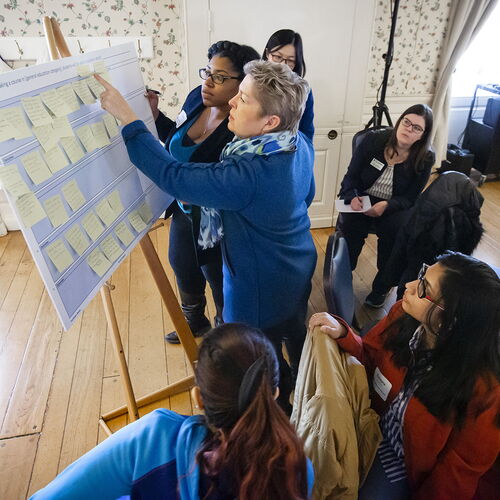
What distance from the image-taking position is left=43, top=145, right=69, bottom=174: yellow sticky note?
1.11 meters

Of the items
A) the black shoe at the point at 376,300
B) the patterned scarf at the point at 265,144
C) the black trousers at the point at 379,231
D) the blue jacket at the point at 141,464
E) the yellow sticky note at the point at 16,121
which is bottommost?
the black shoe at the point at 376,300

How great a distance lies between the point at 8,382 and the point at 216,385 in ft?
5.67

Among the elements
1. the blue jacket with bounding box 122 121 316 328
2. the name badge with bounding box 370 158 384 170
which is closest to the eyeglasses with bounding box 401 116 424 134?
the name badge with bounding box 370 158 384 170

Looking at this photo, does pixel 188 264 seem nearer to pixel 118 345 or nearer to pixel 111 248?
pixel 118 345

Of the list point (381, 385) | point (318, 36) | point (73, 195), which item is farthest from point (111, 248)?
→ point (318, 36)

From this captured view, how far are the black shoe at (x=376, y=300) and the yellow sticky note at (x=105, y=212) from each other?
1765 mm

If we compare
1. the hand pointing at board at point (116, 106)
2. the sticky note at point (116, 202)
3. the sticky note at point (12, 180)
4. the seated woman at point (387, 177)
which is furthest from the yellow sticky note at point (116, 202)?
the seated woman at point (387, 177)

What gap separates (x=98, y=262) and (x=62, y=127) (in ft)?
1.34

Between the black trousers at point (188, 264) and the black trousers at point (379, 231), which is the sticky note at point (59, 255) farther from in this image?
the black trousers at point (379, 231)

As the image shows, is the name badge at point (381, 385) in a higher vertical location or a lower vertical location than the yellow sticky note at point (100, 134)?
lower

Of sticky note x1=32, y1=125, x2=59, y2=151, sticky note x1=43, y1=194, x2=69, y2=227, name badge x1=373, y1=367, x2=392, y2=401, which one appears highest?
sticky note x1=32, y1=125, x2=59, y2=151

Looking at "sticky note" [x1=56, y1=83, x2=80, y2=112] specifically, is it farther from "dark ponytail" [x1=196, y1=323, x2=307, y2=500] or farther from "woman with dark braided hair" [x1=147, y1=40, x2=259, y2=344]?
"dark ponytail" [x1=196, y1=323, x2=307, y2=500]

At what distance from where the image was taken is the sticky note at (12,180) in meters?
0.99

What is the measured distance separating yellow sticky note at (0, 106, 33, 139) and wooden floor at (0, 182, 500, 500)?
4.45 ft
